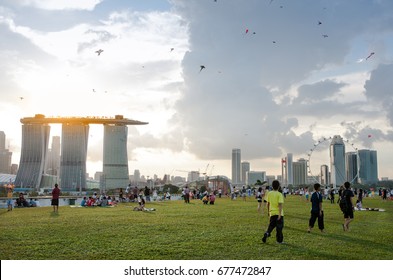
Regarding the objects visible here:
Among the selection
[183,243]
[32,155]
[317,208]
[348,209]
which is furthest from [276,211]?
[32,155]

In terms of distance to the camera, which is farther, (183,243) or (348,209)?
(348,209)

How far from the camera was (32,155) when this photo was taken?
187250mm

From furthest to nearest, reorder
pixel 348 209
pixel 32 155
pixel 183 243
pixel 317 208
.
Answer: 1. pixel 32 155
2. pixel 348 209
3. pixel 317 208
4. pixel 183 243

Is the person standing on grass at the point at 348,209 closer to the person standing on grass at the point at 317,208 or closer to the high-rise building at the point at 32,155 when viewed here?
the person standing on grass at the point at 317,208

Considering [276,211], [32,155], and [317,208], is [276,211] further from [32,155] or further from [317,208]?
[32,155]

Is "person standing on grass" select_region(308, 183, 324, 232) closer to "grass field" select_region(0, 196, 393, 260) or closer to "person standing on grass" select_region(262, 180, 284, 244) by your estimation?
"grass field" select_region(0, 196, 393, 260)

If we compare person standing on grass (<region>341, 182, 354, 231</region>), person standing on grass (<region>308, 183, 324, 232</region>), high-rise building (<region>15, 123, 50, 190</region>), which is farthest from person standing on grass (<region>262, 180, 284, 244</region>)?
high-rise building (<region>15, 123, 50, 190</region>)

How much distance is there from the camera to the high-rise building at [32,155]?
18238 cm

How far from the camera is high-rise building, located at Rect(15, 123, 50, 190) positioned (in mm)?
182375

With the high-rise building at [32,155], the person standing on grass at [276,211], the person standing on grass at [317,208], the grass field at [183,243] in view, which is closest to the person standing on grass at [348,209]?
the grass field at [183,243]
